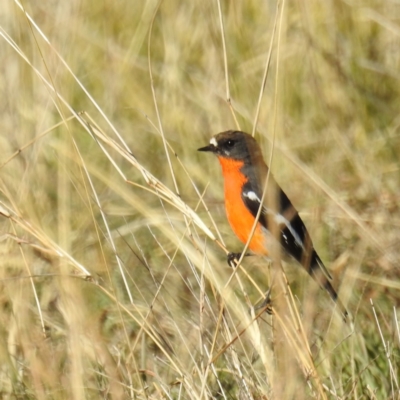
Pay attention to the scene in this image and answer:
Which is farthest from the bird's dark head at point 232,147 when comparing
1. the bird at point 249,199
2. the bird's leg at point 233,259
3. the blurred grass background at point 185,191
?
the bird's leg at point 233,259

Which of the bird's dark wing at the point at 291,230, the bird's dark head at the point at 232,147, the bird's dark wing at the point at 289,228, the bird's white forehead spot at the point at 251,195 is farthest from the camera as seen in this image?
the bird's dark head at the point at 232,147

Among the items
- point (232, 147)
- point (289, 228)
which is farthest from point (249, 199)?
point (232, 147)

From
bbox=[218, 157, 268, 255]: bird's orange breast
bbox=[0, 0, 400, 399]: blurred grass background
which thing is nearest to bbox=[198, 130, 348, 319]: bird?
bbox=[218, 157, 268, 255]: bird's orange breast

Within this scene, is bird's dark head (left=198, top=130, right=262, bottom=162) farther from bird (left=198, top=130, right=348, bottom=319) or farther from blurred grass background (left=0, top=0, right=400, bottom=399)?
blurred grass background (left=0, top=0, right=400, bottom=399)

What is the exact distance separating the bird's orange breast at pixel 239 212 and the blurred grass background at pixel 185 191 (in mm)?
216

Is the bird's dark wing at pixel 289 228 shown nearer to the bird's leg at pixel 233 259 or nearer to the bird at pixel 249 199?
the bird at pixel 249 199

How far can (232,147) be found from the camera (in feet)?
16.1

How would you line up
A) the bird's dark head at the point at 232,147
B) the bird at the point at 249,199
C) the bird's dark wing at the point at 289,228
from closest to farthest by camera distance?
the bird's dark wing at the point at 289,228
the bird at the point at 249,199
the bird's dark head at the point at 232,147

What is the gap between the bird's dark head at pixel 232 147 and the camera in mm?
4797

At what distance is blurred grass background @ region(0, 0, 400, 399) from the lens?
11.2ft

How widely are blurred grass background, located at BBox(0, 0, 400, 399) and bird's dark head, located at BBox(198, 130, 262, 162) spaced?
16 cm

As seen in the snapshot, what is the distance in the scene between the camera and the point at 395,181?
5129 mm

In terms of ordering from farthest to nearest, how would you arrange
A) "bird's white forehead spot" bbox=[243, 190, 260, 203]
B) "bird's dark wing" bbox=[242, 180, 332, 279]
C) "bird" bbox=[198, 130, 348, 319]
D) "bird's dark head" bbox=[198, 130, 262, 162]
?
"bird's dark head" bbox=[198, 130, 262, 162] < "bird's white forehead spot" bbox=[243, 190, 260, 203] < "bird" bbox=[198, 130, 348, 319] < "bird's dark wing" bbox=[242, 180, 332, 279]

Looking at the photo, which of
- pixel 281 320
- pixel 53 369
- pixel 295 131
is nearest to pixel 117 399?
pixel 53 369
